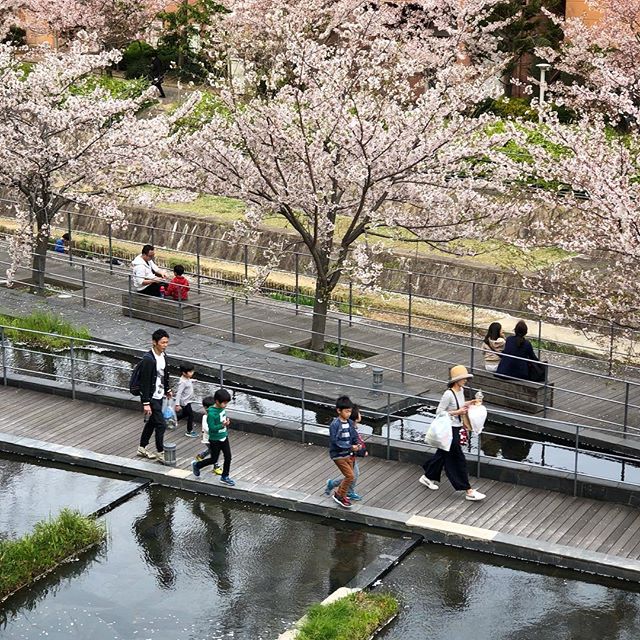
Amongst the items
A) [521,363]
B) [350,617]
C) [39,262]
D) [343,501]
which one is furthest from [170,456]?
[39,262]

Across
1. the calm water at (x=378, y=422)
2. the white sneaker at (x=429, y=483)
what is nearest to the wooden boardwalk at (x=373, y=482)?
the white sneaker at (x=429, y=483)

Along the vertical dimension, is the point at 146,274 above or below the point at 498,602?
above

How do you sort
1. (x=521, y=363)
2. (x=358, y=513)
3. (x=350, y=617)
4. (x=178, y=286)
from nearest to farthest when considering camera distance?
(x=350, y=617)
(x=358, y=513)
(x=521, y=363)
(x=178, y=286)

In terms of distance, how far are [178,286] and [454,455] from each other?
33.1 feet

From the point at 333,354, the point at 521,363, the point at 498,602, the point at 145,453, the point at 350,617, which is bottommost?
the point at 498,602

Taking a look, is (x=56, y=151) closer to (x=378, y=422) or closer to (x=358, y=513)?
(x=378, y=422)

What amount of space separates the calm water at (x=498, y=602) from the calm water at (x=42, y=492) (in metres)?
4.28

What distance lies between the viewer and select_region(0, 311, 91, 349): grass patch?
74.9ft

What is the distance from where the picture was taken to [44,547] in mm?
13523

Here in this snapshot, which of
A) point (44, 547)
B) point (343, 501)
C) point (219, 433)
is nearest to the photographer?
point (44, 547)

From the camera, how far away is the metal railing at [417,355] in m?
18.5

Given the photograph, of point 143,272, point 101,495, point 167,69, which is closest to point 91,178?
point 143,272

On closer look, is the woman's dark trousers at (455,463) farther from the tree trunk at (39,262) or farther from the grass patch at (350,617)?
the tree trunk at (39,262)

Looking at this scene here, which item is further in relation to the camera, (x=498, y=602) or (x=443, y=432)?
(x=443, y=432)
